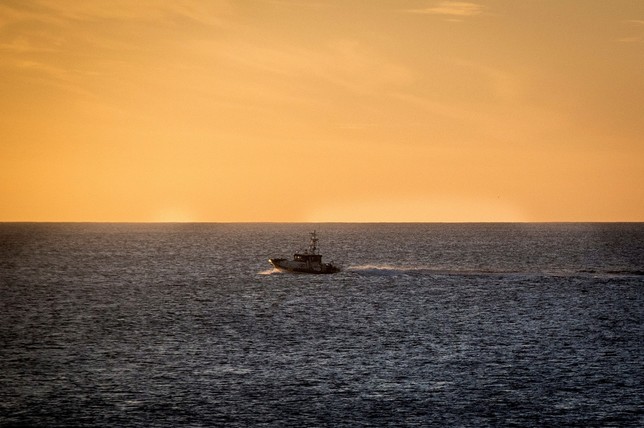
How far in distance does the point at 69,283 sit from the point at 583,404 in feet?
439

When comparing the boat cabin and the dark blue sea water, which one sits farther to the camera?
the boat cabin

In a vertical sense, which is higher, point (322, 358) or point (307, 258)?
point (307, 258)

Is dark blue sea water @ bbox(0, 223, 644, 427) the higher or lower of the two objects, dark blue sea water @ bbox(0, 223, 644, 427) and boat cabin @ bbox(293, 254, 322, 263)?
the lower

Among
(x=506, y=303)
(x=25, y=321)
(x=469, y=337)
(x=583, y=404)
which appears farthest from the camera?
(x=506, y=303)

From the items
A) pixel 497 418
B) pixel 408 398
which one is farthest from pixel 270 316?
pixel 497 418

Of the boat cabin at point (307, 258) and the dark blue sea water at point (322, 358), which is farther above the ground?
the boat cabin at point (307, 258)

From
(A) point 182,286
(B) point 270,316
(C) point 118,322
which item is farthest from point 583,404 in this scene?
(A) point 182,286

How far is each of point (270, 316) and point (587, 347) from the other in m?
46.1

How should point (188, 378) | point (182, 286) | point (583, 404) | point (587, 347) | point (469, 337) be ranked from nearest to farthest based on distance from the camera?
point (583, 404) < point (188, 378) < point (587, 347) < point (469, 337) < point (182, 286)

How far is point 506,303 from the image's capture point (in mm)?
149000

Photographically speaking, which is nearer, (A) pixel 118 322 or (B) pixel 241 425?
(B) pixel 241 425

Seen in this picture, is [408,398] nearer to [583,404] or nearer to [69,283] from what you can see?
[583,404]

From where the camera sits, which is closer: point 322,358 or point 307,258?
point 322,358

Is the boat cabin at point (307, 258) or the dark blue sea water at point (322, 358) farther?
A: the boat cabin at point (307, 258)
